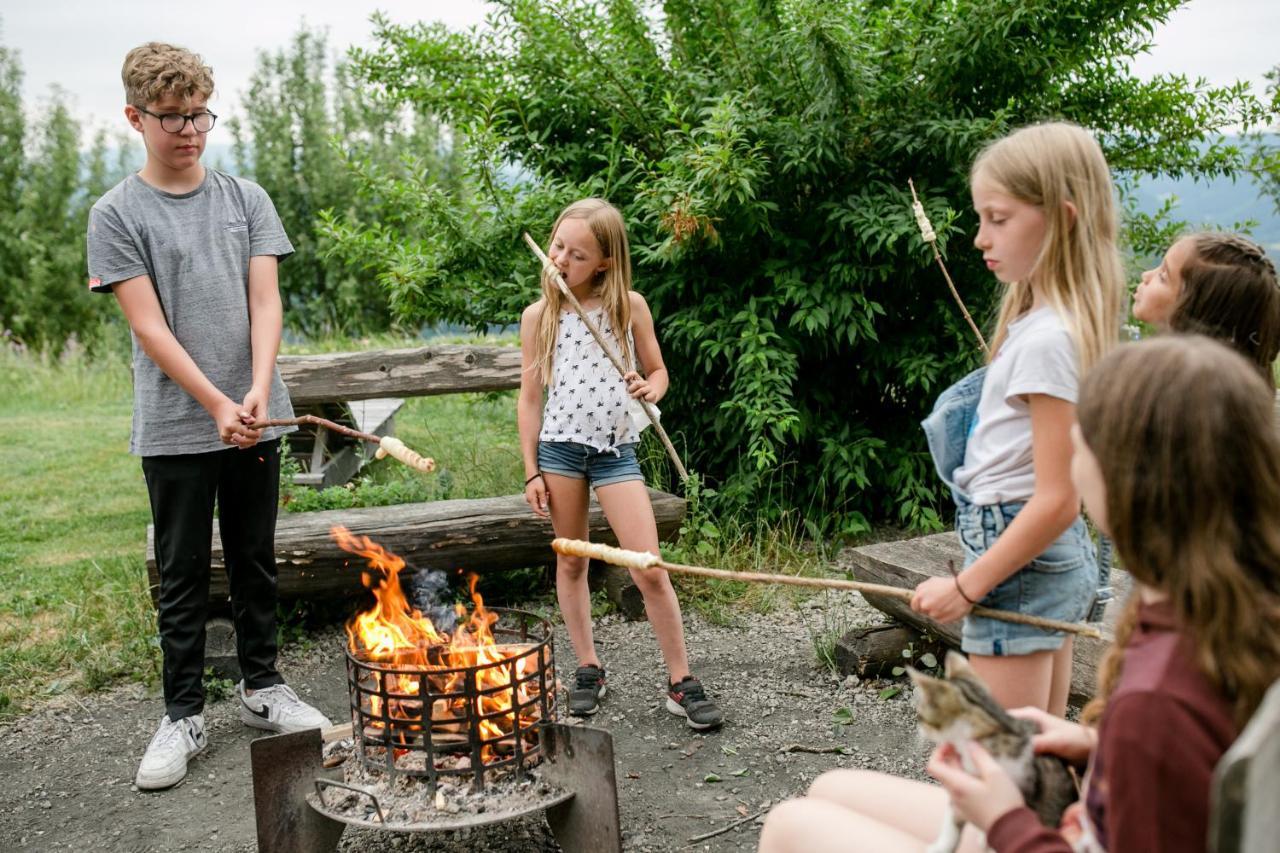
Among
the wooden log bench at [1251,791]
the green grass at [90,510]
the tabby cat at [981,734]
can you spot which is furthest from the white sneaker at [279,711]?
the wooden log bench at [1251,791]

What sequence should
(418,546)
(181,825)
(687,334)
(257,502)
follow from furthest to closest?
(687,334) → (418,546) → (257,502) → (181,825)

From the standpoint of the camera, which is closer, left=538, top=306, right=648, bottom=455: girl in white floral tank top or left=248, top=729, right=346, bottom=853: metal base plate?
left=248, top=729, right=346, bottom=853: metal base plate

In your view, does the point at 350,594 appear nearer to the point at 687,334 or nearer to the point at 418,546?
the point at 418,546

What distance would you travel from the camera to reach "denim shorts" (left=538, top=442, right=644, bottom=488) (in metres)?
3.89

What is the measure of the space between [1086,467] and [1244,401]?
0.23 meters

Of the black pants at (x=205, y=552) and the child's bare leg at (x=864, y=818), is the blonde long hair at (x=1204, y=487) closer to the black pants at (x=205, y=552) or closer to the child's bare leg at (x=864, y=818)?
the child's bare leg at (x=864, y=818)

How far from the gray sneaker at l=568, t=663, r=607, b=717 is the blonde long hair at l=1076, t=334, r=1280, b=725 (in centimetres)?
289

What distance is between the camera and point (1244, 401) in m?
1.45

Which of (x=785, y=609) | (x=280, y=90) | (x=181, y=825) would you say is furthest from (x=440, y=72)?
(x=280, y=90)

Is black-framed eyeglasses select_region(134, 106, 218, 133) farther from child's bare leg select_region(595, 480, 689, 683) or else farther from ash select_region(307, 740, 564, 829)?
ash select_region(307, 740, 564, 829)

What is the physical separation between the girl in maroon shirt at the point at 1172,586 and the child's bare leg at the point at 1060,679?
0.81 metres

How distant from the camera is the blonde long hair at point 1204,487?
1430mm

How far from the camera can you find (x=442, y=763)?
3041mm

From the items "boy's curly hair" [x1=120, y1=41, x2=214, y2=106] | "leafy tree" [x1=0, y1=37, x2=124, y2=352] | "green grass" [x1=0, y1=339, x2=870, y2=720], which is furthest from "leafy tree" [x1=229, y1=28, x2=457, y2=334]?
"boy's curly hair" [x1=120, y1=41, x2=214, y2=106]
